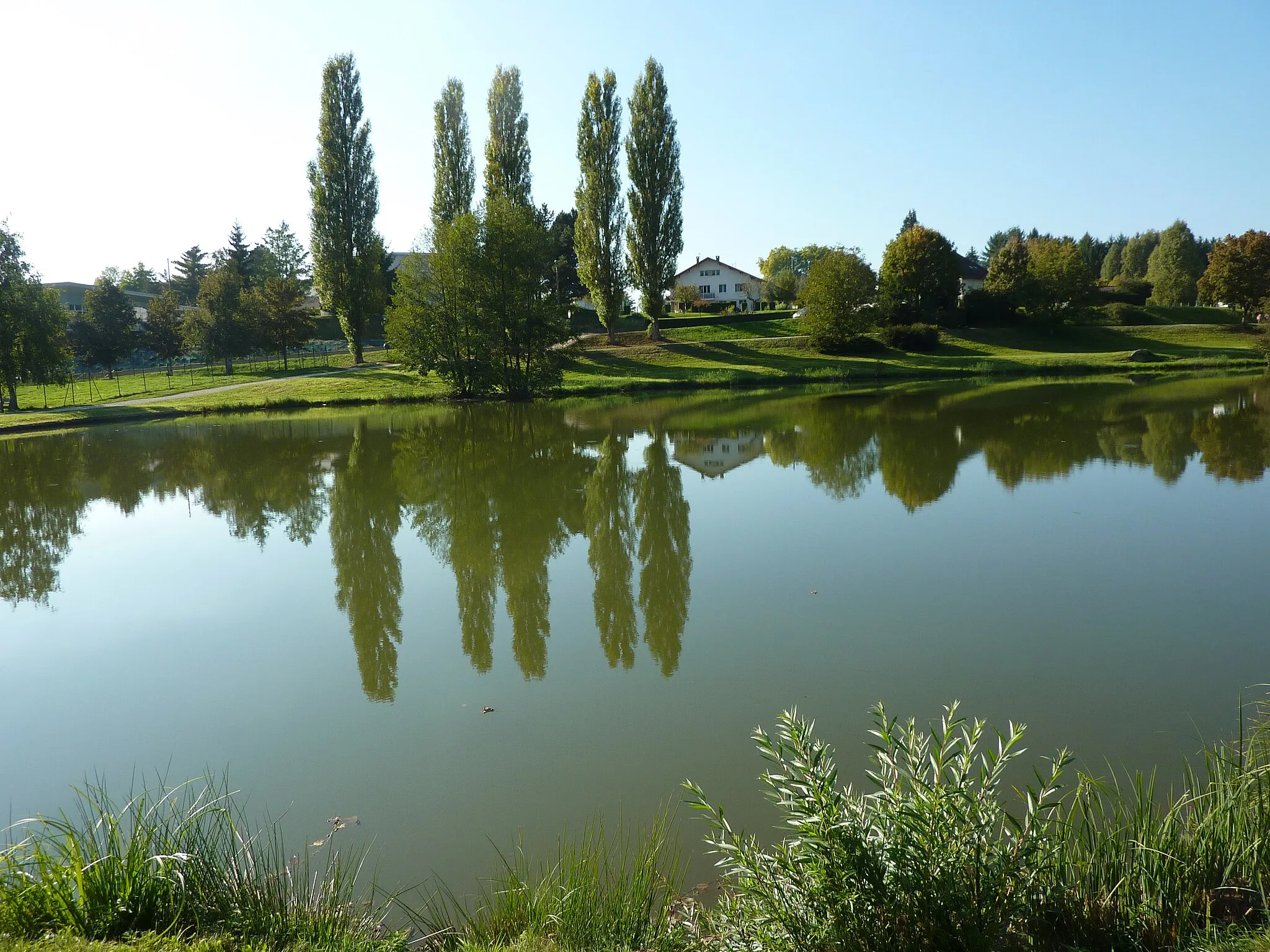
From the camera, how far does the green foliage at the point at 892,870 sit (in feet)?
8.59

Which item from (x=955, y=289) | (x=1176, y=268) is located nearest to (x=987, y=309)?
(x=955, y=289)

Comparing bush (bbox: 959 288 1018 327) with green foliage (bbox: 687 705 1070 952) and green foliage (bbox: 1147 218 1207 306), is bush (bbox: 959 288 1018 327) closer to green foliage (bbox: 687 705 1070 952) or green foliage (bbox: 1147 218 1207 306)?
green foliage (bbox: 1147 218 1207 306)

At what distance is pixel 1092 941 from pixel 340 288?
1682 inches

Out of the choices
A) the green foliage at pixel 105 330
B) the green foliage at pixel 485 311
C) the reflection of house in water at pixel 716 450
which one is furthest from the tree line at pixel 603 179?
the reflection of house in water at pixel 716 450

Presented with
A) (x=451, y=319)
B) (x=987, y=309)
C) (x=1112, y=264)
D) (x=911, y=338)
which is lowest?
(x=911, y=338)

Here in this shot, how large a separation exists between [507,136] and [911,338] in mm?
23755

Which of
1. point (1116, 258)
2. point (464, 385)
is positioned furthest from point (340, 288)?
point (1116, 258)

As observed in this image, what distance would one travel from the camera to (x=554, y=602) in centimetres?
795

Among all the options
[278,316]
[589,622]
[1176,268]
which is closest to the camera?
[589,622]

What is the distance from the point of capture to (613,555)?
9.68m

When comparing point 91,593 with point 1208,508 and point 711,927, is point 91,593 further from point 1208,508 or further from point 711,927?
point 1208,508

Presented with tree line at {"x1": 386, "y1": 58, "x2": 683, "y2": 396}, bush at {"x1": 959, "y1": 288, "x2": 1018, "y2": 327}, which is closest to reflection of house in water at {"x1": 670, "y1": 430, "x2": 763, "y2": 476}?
tree line at {"x1": 386, "y1": 58, "x2": 683, "y2": 396}

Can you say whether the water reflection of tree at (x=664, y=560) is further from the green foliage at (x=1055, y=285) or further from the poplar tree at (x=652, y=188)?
the green foliage at (x=1055, y=285)

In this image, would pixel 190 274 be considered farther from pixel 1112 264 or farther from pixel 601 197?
pixel 1112 264
